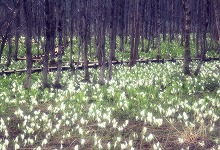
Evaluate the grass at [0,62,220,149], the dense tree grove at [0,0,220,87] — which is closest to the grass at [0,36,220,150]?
the grass at [0,62,220,149]

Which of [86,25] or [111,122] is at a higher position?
[86,25]

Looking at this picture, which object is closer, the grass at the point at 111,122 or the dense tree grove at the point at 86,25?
the grass at the point at 111,122

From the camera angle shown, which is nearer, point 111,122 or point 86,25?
point 111,122

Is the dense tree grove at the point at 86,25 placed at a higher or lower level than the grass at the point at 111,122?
higher

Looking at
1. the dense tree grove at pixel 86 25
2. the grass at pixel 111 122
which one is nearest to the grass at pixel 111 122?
the grass at pixel 111 122

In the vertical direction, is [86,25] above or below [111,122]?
above

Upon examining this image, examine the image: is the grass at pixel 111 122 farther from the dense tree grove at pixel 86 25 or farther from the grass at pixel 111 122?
the dense tree grove at pixel 86 25

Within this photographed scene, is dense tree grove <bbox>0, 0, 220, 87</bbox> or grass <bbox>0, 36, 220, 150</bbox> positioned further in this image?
dense tree grove <bbox>0, 0, 220, 87</bbox>

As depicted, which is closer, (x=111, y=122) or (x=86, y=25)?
(x=111, y=122)

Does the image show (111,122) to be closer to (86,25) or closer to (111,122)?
(111,122)

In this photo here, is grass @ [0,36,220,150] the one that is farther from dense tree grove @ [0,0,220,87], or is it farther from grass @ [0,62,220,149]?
dense tree grove @ [0,0,220,87]

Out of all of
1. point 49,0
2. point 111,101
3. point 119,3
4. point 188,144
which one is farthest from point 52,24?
point 119,3

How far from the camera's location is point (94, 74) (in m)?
17.2

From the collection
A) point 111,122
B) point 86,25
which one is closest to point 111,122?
point 111,122
